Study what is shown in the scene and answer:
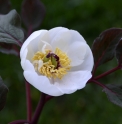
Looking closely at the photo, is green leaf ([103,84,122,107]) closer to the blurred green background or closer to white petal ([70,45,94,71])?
white petal ([70,45,94,71])

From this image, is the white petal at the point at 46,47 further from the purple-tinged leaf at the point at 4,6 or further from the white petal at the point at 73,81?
the purple-tinged leaf at the point at 4,6

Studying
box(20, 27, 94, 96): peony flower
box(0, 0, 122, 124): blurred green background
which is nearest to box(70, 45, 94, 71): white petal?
box(20, 27, 94, 96): peony flower

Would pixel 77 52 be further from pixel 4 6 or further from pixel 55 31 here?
pixel 4 6

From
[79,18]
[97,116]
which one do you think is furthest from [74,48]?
[79,18]

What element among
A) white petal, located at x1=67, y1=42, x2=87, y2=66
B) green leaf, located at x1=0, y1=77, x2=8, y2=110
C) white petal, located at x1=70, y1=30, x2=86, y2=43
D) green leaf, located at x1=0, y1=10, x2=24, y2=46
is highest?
white petal, located at x1=70, y1=30, x2=86, y2=43

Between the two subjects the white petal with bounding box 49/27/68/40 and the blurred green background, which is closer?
the white petal with bounding box 49/27/68/40

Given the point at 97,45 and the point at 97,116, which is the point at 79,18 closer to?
the point at 97,116

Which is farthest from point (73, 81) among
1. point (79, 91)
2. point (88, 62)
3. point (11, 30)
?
point (79, 91)
